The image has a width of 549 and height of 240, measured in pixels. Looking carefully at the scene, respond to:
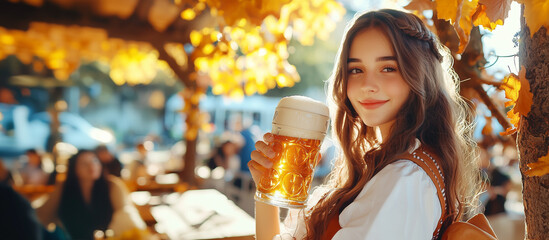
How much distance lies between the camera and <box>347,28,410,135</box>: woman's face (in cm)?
99

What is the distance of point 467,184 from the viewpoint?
1.10 m

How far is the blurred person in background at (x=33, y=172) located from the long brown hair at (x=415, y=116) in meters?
4.61

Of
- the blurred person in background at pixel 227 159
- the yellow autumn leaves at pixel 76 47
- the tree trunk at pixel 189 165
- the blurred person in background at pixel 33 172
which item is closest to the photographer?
the blurred person in background at pixel 33 172

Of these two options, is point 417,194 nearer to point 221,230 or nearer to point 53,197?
point 221,230

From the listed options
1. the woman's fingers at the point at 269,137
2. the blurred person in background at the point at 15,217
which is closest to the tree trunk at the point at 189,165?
the blurred person in background at the point at 15,217

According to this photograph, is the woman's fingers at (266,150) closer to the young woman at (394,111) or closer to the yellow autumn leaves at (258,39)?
the young woman at (394,111)

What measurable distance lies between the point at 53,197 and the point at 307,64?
38.2ft

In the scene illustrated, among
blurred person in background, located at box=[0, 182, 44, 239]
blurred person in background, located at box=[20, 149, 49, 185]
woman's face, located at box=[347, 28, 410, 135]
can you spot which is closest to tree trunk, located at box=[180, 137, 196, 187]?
blurred person in background, located at box=[20, 149, 49, 185]

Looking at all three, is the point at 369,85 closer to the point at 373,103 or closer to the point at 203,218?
the point at 373,103

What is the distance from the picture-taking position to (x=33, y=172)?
15.4ft

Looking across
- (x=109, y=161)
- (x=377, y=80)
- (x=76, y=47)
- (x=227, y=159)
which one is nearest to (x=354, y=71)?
(x=377, y=80)

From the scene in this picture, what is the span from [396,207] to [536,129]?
0.33 m

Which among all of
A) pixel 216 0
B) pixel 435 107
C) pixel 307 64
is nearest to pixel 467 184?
pixel 435 107

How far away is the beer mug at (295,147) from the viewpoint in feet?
3.19
